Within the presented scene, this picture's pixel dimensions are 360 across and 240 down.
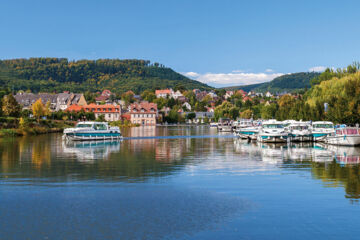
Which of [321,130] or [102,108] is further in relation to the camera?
[102,108]

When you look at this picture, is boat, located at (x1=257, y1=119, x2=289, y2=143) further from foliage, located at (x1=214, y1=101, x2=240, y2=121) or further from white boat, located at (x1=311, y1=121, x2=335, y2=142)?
foliage, located at (x1=214, y1=101, x2=240, y2=121)

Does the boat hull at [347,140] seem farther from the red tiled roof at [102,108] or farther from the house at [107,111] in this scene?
the red tiled roof at [102,108]

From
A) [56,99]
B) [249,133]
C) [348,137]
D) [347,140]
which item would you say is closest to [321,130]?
[347,140]

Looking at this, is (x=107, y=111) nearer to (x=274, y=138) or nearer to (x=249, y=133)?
(x=249, y=133)

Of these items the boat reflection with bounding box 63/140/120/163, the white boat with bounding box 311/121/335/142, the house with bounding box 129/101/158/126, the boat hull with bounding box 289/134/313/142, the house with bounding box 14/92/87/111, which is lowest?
the boat reflection with bounding box 63/140/120/163

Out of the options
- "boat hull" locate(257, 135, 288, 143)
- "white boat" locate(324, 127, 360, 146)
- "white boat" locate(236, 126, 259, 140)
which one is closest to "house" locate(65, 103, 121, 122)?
"white boat" locate(236, 126, 259, 140)

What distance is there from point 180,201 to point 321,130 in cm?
3862

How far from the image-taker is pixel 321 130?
164ft

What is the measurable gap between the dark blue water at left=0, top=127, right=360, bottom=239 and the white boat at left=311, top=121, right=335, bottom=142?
2364 cm

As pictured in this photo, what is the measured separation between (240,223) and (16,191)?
10.2m

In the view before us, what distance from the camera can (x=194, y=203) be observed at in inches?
595

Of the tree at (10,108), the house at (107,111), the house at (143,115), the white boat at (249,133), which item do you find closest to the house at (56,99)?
the house at (107,111)

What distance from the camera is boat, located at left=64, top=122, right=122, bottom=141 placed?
5447 centimetres

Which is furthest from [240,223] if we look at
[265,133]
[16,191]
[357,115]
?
[357,115]
